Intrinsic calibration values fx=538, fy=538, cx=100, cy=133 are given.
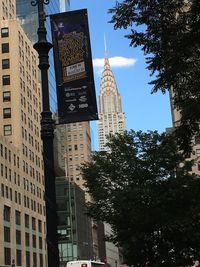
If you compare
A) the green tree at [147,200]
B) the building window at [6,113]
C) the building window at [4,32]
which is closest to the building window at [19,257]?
the building window at [6,113]

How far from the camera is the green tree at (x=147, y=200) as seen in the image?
86.5 feet

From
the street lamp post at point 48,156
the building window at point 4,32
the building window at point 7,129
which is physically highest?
the building window at point 4,32

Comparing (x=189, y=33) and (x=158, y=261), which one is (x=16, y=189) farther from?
(x=189, y=33)

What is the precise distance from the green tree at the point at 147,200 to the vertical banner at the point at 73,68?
1350cm

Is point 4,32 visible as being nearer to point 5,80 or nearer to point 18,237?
point 5,80

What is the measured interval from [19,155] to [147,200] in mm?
68360

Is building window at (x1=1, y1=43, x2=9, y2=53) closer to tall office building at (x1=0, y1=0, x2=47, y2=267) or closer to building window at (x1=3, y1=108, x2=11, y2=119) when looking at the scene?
tall office building at (x1=0, y1=0, x2=47, y2=267)

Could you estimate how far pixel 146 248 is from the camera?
2872 cm

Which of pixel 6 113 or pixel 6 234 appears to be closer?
pixel 6 234

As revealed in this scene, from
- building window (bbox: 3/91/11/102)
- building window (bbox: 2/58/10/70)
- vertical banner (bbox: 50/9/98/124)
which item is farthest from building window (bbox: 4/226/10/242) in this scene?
vertical banner (bbox: 50/9/98/124)

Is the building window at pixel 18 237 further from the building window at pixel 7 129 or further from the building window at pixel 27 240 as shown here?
the building window at pixel 7 129

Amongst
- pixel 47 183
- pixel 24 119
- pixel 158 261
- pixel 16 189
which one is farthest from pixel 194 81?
pixel 24 119

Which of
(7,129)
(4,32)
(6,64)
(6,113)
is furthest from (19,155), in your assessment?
(4,32)

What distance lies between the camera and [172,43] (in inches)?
420
